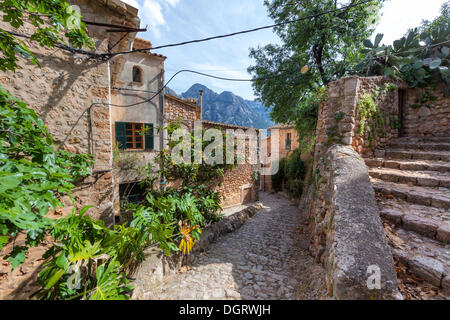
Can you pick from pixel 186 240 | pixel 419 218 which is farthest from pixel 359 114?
pixel 186 240

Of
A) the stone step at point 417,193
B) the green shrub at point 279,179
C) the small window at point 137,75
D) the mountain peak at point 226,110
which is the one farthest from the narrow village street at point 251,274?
the mountain peak at point 226,110

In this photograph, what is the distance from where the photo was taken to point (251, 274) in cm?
308

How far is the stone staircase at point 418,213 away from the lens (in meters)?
1.57

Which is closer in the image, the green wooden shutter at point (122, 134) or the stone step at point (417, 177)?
the stone step at point (417, 177)

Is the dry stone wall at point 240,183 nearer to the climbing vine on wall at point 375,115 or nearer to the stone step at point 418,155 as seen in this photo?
the climbing vine on wall at point 375,115

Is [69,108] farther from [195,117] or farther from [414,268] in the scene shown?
[195,117]

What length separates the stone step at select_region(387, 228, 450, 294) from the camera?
59.5 inches

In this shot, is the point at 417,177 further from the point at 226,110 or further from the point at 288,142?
the point at 226,110

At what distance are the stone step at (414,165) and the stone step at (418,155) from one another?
0.18 meters

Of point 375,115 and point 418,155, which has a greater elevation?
point 375,115

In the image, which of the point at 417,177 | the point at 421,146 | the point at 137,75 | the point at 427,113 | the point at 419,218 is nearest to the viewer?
the point at 419,218

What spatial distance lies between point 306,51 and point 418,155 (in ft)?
21.5

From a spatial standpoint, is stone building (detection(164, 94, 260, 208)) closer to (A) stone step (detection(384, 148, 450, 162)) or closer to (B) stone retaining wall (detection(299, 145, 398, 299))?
(A) stone step (detection(384, 148, 450, 162))
